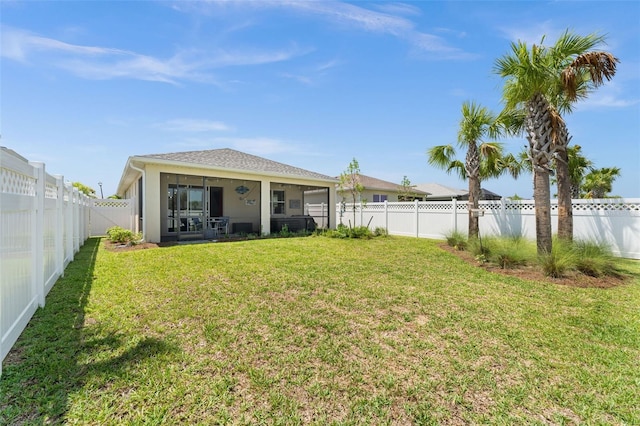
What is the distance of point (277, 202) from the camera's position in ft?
58.2

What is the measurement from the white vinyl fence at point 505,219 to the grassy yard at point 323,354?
194 inches

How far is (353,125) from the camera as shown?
17188mm

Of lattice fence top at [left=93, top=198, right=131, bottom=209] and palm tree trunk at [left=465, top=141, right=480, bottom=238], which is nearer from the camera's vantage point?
palm tree trunk at [left=465, top=141, right=480, bottom=238]

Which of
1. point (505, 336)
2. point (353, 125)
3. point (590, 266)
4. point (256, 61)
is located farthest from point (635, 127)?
point (256, 61)

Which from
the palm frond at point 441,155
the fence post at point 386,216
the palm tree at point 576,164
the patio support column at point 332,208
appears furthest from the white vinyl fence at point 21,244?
the palm tree at point 576,164

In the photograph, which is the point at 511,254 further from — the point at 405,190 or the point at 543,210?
the point at 405,190

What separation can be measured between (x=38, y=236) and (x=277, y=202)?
45.4 feet

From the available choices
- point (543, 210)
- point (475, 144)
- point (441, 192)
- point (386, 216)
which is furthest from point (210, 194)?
point (441, 192)

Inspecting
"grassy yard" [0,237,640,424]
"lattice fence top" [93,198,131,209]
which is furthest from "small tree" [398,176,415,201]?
"lattice fence top" [93,198,131,209]

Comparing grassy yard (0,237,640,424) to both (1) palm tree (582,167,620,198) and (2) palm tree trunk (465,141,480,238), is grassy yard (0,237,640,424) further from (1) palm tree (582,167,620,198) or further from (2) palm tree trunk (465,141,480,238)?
(1) palm tree (582,167,620,198)

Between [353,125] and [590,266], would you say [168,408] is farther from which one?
[353,125]

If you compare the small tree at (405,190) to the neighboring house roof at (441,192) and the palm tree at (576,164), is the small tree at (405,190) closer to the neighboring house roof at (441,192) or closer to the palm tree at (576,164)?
the neighboring house roof at (441,192)

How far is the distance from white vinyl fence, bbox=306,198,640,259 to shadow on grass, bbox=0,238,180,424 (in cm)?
1134

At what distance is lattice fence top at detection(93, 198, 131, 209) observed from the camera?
15.0 metres
